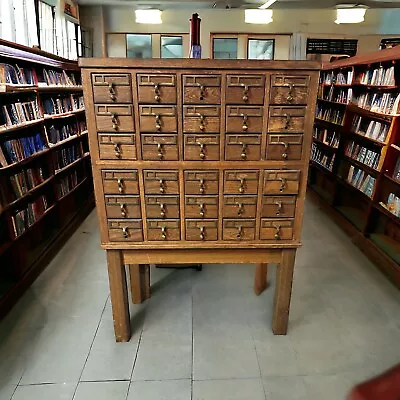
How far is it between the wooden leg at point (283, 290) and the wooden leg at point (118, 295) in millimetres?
902

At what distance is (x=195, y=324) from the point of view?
2.24 m

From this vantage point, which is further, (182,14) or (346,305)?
(182,14)

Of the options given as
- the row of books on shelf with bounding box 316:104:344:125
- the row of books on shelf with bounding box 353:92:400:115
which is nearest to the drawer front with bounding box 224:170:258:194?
the row of books on shelf with bounding box 353:92:400:115

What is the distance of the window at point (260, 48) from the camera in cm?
682

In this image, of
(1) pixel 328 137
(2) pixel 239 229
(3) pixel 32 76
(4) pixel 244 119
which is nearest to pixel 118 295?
(2) pixel 239 229

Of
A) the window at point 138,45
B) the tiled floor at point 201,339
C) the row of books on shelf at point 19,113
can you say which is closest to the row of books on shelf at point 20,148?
the row of books on shelf at point 19,113

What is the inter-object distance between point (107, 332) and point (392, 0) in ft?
21.9

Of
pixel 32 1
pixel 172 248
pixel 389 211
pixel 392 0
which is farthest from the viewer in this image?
pixel 392 0

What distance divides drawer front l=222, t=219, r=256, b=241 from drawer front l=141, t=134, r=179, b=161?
46cm

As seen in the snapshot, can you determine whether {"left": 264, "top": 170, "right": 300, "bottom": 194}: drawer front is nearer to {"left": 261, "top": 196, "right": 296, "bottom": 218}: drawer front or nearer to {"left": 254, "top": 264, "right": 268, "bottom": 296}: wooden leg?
{"left": 261, "top": 196, "right": 296, "bottom": 218}: drawer front

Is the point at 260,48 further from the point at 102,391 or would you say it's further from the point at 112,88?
the point at 102,391

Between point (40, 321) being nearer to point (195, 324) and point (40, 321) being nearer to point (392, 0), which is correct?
point (195, 324)

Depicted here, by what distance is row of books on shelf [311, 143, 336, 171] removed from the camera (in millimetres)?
4633

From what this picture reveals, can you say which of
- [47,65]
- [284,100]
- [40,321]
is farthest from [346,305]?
[47,65]
